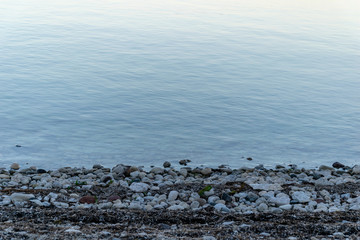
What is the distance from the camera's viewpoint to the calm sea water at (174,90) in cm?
1602

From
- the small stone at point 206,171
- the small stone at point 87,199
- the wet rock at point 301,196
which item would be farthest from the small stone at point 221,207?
the small stone at point 206,171

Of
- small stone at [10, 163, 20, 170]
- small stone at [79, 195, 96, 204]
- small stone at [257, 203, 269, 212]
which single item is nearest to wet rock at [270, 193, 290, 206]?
small stone at [257, 203, 269, 212]

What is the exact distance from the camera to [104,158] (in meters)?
15.0

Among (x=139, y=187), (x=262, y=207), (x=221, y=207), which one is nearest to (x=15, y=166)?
(x=139, y=187)

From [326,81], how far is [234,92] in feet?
19.5

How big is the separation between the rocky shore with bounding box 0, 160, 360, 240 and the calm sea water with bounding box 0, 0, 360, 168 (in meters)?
1.78

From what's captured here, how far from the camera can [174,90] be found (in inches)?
857

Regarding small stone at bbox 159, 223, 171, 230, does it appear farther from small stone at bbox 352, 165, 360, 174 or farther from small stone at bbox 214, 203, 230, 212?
small stone at bbox 352, 165, 360, 174

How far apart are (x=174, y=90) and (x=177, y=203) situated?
477 inches

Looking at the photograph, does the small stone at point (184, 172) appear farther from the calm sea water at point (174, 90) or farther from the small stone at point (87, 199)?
the small stone at point (87, 199)

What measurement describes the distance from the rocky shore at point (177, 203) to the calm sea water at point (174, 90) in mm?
1780

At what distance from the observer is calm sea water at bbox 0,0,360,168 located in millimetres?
16016

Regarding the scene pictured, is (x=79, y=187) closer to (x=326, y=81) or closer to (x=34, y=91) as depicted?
(x=34, y=91)

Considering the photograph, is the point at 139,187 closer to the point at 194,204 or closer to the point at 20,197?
the point at 194,204
